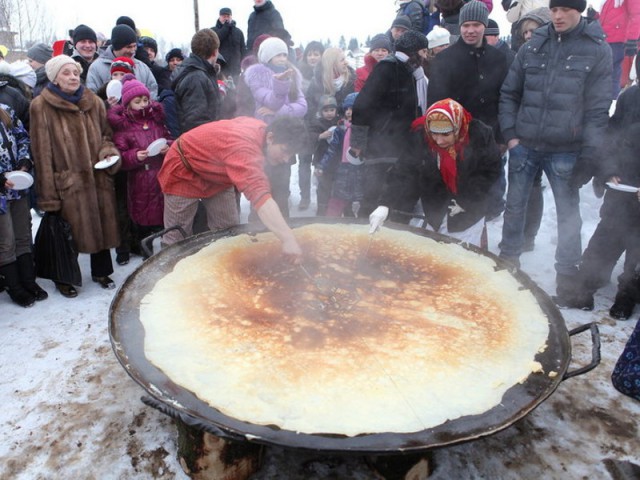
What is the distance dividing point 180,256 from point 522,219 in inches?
118

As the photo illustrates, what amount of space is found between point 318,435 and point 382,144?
3202mm

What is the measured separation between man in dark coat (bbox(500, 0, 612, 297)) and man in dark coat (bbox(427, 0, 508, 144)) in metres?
0.18

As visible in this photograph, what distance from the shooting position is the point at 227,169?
2.99 m

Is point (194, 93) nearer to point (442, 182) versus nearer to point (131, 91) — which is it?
point (131, 91)

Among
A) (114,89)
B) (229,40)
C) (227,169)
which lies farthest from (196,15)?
(227,169)

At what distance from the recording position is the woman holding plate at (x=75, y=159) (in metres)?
3.55

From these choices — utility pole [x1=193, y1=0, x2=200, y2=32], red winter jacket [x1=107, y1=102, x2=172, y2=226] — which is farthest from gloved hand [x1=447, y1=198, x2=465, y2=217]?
utility pole [x1=193, y1=0, x2=200, y2=32]

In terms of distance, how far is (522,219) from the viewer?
4.24 m

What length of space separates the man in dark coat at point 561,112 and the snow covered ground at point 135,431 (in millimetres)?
1108

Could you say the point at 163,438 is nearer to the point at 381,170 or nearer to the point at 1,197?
the point at 1,197

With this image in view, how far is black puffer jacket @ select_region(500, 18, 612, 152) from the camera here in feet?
11.8

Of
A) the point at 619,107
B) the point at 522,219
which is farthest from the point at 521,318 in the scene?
the point at 619,107

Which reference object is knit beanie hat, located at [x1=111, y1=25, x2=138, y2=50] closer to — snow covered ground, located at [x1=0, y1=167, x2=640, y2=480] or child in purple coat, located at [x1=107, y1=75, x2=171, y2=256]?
child in purple coat, located at [x1=107, y1=75, x2=171, y2=256]

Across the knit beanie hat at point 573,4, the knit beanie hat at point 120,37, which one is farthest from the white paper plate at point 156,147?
the knit beanie hat at point 573,4
